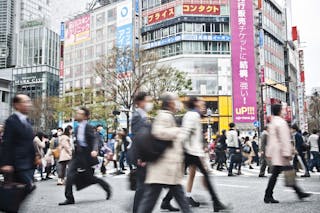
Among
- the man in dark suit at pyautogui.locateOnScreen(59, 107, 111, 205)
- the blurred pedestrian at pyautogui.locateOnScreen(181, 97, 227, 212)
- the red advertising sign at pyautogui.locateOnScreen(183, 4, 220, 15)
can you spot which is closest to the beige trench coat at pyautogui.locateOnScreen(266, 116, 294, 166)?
the blurred pedestrian at pyautogui.locateOnScreen(181, 97, 227, 212)

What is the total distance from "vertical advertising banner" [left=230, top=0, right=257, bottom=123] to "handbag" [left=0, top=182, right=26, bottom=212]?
38162mm

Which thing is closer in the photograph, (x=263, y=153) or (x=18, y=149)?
(x=18, y=149)

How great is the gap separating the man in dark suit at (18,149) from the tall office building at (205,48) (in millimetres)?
38111

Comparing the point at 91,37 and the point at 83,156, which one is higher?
the point at 91,37

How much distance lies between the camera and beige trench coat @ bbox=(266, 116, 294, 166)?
594 centimetres

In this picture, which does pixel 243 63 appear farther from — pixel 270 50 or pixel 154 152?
pixel 154 152

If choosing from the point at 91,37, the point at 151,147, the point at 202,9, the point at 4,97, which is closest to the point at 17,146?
the point at 151,147

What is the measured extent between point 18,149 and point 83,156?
2071 mm

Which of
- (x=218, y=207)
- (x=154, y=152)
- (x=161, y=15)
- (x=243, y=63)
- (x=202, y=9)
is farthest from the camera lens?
(x=161, y=15)

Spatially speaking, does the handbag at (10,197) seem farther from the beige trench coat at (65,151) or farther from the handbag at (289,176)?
the beige trench coat at (65,151)

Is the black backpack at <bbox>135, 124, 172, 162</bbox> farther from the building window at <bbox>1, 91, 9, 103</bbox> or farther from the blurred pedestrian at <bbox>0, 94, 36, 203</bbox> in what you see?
the building window at <bbox>1, 91, 9, 103</bbox>

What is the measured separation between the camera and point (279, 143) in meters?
5.98

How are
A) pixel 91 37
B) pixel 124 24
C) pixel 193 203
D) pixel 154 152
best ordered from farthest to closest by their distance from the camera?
pixel 91 37 → pixel 124 24 → pixel 193 203 → pixel 154 152

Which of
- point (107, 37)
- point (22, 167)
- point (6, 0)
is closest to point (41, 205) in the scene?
point (22, 167)
